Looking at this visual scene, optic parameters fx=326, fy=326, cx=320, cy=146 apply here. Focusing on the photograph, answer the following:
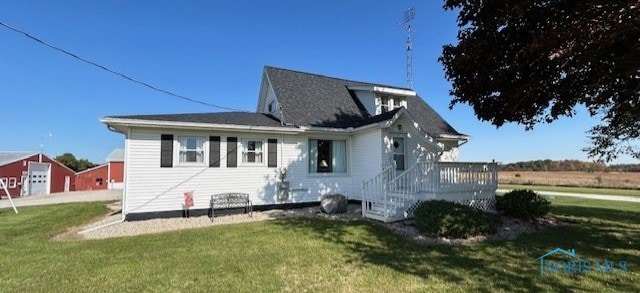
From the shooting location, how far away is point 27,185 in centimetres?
3067

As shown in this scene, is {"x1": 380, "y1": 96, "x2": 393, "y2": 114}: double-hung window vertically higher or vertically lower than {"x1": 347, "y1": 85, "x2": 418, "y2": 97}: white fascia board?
lower

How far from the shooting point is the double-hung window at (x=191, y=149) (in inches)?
442

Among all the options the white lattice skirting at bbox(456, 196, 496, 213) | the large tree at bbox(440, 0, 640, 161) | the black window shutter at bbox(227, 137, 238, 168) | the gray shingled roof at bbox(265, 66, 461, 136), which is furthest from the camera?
the gray shingled roof at bbox(265, 66, 461, 136)

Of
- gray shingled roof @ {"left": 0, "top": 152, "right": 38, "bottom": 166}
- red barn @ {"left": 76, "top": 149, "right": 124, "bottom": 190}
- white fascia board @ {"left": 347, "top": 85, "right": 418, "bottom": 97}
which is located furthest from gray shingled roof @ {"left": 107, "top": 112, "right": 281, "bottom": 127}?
red barn @ {"left": 76, "top": 149, "right": 124, "bottom": 190}

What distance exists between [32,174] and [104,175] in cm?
767

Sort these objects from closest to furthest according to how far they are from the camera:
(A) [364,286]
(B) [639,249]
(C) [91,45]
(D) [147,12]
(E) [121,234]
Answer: (A) [364,286] → (B) [639,249] → (E) [121,234] → (C) [91,45] → (D) [147,12]

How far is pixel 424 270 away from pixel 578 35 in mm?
4915

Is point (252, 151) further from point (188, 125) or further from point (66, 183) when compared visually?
point (66, 183)

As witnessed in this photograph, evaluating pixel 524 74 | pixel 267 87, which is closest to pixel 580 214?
pixel 524 74

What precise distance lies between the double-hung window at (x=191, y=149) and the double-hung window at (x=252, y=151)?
1.52 m

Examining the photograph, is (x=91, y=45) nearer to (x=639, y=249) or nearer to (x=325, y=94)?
(x=325, y=94)

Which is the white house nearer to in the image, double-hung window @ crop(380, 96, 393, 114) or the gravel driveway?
double-hung window @ crop(380, 96, 393, 114)

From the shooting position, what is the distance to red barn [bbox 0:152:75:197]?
2836 centimetres

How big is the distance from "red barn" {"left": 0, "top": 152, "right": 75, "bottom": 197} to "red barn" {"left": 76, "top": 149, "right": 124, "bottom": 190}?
1.25 metres
